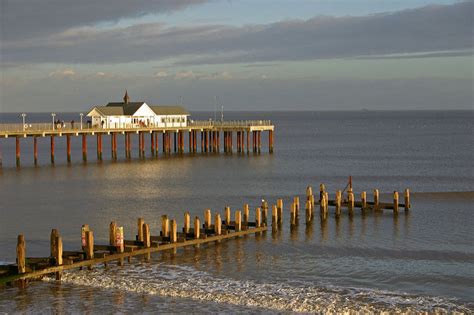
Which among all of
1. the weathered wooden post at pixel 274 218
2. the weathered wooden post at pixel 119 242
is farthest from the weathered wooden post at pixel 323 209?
the weathered wooden post at pixel 119 242

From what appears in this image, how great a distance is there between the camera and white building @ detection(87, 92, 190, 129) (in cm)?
8750

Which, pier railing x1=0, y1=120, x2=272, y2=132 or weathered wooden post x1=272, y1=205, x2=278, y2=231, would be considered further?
pier railing x1=0, y1=120, x2=272, y2=132

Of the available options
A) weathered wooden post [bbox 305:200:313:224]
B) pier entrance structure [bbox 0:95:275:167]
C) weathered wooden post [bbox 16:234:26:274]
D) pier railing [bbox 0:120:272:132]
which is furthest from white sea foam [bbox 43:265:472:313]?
pier entrance structure [bbox 0:95:275:167]

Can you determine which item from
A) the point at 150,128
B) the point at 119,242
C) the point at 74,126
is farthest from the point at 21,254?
the point at 74,126

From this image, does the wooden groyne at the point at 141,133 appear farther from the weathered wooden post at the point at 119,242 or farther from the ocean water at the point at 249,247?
the weathered wooden post at the point at 119,242

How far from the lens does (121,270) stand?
30266mm

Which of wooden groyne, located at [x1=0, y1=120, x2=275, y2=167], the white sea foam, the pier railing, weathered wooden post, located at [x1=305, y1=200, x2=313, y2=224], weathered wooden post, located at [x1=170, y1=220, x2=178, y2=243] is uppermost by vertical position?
the pier railing

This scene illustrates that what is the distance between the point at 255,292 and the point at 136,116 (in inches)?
2583

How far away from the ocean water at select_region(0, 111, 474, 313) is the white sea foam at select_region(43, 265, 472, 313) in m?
0.06

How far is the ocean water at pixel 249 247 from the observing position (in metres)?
26.2

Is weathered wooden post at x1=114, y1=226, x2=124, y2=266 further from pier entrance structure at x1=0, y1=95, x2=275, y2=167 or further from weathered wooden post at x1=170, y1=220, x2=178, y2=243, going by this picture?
pier entrance structure at x1=0, y1=95, x2=275, y2=167

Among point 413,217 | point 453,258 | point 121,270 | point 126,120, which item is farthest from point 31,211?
point 126,120

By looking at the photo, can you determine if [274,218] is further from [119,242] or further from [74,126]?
[74,126]

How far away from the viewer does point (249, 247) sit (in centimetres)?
3547
